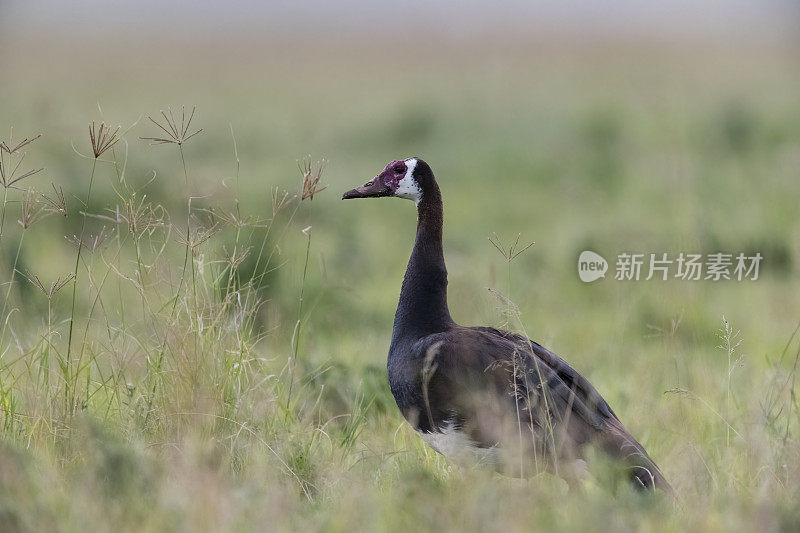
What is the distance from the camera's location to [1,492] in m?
3.38

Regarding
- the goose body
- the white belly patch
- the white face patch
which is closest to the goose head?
the white face patch

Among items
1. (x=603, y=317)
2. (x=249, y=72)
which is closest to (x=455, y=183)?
(x=603, y=317)

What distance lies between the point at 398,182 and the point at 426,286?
503mm

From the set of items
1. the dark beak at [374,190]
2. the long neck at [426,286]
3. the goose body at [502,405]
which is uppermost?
the dark beak at [374,190]

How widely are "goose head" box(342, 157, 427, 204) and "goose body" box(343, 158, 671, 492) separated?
0.66 meters

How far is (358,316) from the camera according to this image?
285 inches

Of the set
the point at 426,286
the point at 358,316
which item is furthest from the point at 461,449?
the point at 358,316

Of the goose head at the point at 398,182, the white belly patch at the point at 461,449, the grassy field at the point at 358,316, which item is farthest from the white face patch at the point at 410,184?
the white belly patch at the point at 461,449

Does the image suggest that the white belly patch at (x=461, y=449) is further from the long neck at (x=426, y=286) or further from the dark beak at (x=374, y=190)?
the dark beak at (x=374, y=190)

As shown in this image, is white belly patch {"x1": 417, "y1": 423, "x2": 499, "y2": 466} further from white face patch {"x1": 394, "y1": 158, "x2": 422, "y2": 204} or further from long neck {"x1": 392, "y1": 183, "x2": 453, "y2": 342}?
white face patch {"x1": 394, "y1": 158, "x2": 422, "y2": 204}

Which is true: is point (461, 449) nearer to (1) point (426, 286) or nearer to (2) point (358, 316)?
(1) point (426, 286)

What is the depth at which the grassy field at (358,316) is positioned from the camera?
137 inches

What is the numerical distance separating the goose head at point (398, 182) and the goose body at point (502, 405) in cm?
66

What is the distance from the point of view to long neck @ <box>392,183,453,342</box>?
179 inches
